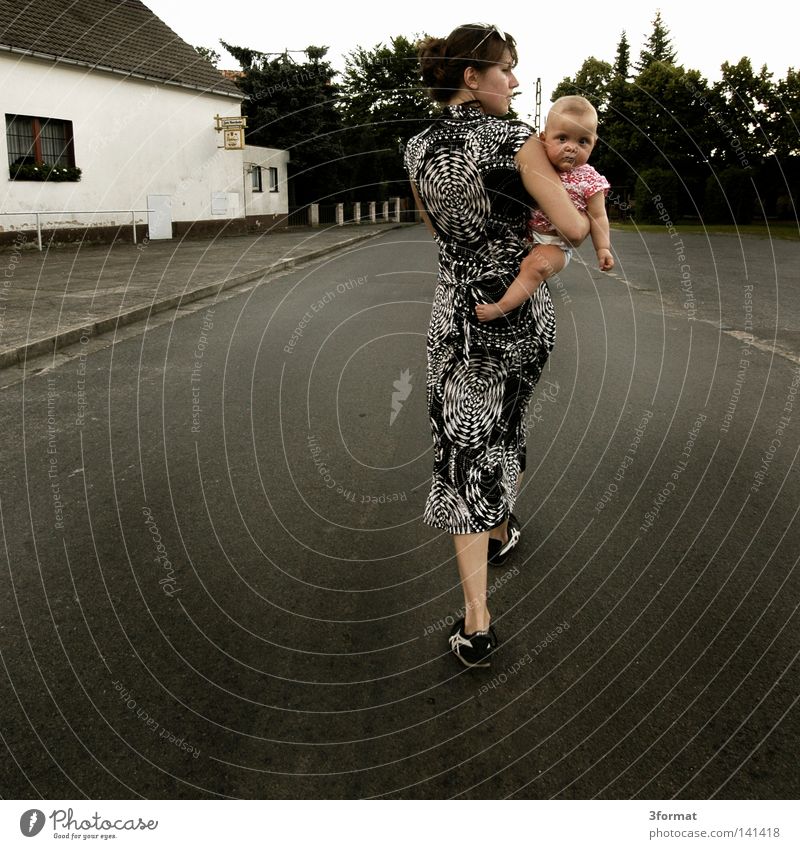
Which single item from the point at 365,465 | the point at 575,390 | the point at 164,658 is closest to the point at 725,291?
the point at 575,390

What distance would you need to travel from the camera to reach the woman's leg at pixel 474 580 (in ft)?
8.77

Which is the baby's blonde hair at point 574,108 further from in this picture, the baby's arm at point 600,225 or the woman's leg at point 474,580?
the woman's leg at point 474,580

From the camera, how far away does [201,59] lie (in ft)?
95.7

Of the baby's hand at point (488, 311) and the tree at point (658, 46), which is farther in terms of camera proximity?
the tree at point (658, 46)

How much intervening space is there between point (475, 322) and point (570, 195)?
0.48m

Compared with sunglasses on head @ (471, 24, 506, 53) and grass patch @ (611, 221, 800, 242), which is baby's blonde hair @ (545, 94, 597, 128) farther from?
grass patch @ (611, 221, 800, 242)

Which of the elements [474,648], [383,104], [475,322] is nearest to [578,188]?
[475,322]

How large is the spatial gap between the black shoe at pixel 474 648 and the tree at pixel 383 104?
1680mm

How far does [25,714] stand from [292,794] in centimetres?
86

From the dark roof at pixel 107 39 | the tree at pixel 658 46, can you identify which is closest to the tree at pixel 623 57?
the tree at pixel 658 46

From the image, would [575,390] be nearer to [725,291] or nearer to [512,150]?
[512,150]

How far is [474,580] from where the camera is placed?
→ 268cm

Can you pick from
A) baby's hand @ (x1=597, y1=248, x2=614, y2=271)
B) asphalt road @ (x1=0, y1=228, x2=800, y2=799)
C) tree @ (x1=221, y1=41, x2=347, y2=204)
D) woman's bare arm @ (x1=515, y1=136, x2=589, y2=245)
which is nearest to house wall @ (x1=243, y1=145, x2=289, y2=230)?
tree @ (x1=221, y1=41, x2=347, y2=204)

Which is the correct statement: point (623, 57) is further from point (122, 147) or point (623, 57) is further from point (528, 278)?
point (528, 278)
